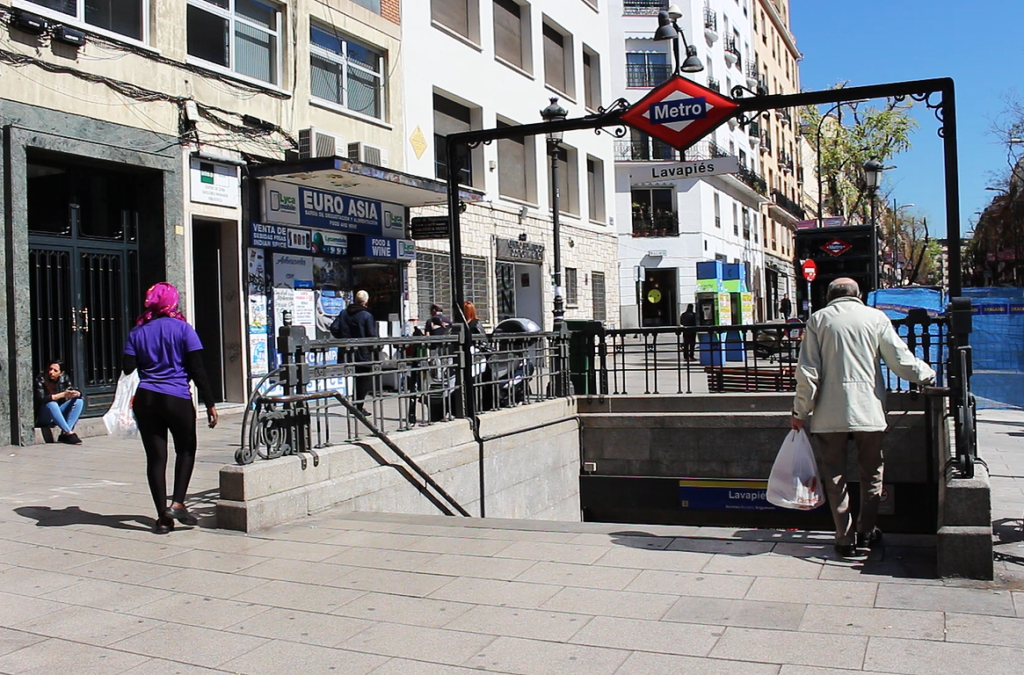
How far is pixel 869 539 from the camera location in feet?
19.4

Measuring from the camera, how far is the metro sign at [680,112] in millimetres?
9102

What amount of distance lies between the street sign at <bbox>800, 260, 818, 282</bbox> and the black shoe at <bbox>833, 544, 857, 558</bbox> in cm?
2050

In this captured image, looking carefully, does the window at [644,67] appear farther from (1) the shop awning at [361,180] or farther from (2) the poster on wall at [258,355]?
(2) the poster on wall at [258,355]

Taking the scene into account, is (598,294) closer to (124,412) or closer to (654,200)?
(654,200)

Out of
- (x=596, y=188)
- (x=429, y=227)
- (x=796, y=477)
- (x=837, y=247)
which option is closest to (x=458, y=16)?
(x=429, y=227)

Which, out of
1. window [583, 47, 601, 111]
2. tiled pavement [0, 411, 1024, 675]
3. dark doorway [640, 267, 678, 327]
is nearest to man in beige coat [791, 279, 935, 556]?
tiled pavement [0, 411, 1024, 675]

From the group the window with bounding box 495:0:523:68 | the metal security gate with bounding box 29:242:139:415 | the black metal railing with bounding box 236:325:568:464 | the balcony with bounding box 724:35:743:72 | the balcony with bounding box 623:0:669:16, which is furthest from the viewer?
the balcony with bounding box 724:35:743:72

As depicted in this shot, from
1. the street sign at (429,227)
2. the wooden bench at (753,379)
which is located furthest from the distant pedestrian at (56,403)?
the street sign at (429,227)

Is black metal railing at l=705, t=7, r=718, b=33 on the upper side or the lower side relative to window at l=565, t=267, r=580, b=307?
upper

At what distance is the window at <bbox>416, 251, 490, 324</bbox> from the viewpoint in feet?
61.9

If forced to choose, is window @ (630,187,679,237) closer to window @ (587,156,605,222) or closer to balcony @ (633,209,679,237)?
balcony @ (633,209,679,237)

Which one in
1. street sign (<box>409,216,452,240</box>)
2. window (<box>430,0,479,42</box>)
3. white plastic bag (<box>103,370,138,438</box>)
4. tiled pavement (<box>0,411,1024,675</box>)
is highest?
window (<box>430,0,479,42</box>)

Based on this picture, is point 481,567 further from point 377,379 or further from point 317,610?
point 377,379

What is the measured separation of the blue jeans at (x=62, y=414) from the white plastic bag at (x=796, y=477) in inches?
332
